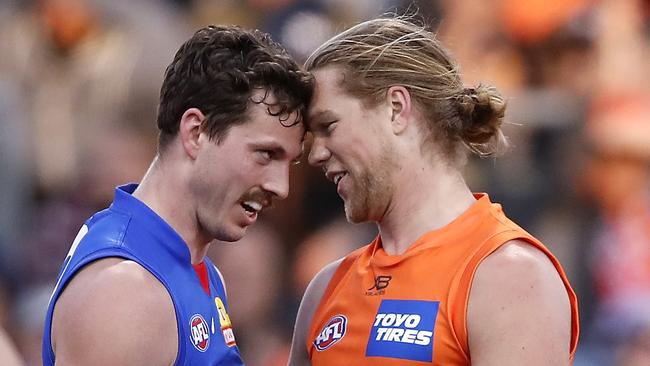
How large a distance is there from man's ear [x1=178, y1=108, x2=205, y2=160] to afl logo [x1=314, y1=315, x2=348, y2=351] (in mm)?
716

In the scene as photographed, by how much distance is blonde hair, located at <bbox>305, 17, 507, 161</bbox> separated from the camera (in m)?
3.96

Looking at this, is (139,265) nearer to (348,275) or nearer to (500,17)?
(348,275)

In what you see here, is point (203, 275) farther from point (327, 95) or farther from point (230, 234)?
point (327, 95)

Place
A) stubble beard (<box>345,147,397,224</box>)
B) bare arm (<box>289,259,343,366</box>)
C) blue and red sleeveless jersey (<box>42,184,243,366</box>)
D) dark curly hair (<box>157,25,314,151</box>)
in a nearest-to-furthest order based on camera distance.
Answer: blue and red sleeveless jersey (<box>42,184,243,366</box>) → dark curly hair (<box>157,25,314,151</box>) → stubble beard (<box>345,147,397,224</box>) → bare arm (<box>289,259,343,366</box>)

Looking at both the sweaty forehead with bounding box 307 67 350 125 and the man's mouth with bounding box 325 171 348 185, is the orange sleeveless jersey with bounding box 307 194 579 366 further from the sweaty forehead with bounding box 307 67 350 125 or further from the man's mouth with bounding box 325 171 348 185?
the sweaty forehead with bounding box 307 67 350 125

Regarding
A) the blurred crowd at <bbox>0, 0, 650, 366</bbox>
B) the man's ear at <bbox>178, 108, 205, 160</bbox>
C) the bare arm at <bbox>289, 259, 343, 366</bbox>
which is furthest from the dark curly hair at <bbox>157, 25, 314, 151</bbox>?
the blurred crowd at <bbox>0, 0, 650, 366</bbox>

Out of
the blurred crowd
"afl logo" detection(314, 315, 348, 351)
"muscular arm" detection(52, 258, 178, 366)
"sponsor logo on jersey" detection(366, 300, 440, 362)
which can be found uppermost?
"muscular arm" detection(52, 258, 178, 366)

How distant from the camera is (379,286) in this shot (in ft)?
12.8

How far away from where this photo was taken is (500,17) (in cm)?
749

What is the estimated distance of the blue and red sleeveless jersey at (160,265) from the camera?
11.7ft

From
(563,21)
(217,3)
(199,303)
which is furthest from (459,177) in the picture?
(217,3)

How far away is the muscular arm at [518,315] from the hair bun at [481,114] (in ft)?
1.90

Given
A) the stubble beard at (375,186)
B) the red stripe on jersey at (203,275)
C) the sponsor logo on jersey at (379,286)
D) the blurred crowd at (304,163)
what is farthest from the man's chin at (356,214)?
the blurred crowd at (304,163)

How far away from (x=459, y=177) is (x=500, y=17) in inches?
145
